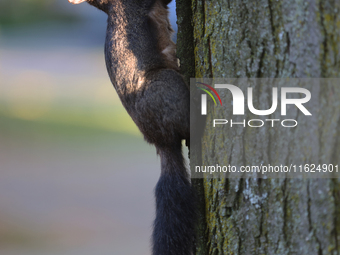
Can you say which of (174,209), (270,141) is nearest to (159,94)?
(174,209)

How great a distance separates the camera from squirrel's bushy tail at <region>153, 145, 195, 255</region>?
1.80 meters

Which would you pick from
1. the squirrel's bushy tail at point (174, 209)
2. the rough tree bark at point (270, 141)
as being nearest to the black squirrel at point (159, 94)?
the squirrel's bushy tail at point (174, 209)

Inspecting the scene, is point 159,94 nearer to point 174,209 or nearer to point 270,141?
point 174,209

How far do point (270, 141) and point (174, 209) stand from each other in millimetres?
726

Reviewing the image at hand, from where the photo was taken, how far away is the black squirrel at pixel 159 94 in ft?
6.06

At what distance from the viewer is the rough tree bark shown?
1301 mm

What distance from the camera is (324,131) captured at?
131cm

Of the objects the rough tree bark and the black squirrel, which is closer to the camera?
the rough tree bark

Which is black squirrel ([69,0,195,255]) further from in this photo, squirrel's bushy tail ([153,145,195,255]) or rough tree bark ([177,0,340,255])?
rough tree bark ([177,0,340,255])

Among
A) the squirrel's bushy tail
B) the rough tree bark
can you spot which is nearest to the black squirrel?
the squirrel's bushy tail

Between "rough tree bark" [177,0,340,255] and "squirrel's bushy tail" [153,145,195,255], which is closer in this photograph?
"rough tree bark" [177,0,340,255]

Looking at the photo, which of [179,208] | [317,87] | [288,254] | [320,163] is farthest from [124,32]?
[288,254]

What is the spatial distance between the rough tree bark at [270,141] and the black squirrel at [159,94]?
0.16m

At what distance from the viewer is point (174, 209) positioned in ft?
6.17
